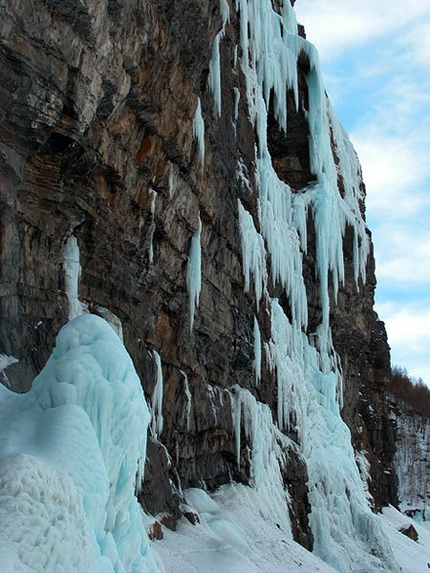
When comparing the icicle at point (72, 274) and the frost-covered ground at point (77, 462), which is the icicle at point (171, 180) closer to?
the icicle at point (72, 274)

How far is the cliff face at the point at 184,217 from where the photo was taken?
28.3 ft

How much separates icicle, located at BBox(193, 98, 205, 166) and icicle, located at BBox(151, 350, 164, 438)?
13.4ft

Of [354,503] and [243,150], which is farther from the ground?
[243,150]

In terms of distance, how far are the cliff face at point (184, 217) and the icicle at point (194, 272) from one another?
0.12 feet

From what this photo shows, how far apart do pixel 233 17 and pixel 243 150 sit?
356cm

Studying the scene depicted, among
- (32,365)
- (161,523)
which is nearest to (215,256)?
(161,523)

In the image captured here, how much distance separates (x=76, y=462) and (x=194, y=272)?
9335 mm

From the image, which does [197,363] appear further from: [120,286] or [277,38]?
[277,38]

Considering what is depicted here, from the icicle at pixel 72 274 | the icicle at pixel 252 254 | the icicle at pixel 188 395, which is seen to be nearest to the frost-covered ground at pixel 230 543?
the icicle at pixel 188 395

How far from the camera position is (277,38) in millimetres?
24047

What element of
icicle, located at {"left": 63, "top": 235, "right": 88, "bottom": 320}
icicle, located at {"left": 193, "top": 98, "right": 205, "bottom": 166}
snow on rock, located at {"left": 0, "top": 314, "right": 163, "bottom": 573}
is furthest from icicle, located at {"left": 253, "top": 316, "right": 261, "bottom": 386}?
snow on rock, located at {"left": 0, "top": 314, "right": 163, "bottom": 573}

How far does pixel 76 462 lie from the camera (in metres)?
4.59

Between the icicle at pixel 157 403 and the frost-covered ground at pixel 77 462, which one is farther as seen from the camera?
the icicle at pixel 157 403

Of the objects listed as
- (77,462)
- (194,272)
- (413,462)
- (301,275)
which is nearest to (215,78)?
(194,272)
